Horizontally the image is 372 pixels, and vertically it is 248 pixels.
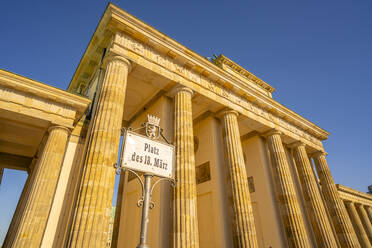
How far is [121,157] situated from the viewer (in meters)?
A: 2.71

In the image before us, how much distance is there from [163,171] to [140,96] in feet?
34.5

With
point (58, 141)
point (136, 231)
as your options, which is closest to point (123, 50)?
point (58, 141)

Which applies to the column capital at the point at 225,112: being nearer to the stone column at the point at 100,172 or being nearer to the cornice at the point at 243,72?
the cornice at the point at 243,72

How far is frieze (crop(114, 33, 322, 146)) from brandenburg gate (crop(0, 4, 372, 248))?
66 millimetres

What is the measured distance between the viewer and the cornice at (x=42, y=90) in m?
8.52

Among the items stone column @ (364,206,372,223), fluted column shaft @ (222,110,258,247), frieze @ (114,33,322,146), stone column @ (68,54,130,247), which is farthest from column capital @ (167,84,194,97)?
stone column @ (364,206,372,223)

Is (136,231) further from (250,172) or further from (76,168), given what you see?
(250,172)

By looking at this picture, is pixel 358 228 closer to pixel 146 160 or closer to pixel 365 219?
pixel 365 219

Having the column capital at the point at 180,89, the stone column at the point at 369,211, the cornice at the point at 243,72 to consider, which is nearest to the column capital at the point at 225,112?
the column capital at the point at 180,89

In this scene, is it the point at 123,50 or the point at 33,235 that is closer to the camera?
the point at 33,235

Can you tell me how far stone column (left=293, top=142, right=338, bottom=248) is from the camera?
13.9m

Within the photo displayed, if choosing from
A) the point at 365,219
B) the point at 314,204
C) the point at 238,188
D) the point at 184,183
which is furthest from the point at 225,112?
the point at 365,219

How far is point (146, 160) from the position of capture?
292 centimetres

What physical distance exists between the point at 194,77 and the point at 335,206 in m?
14.9
